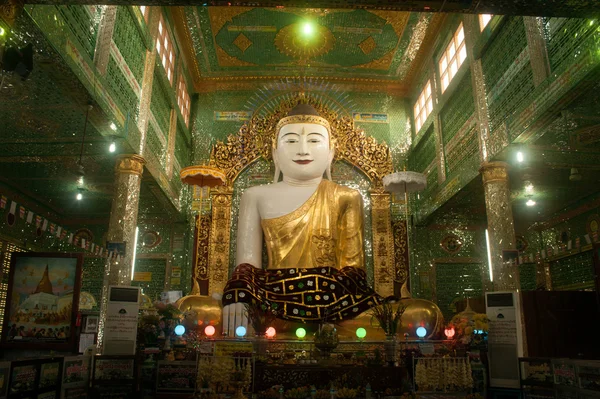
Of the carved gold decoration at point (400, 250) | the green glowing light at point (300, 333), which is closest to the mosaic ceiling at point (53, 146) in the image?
the green glowing light at point (300, 333)

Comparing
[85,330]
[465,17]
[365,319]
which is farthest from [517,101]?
[85,330]

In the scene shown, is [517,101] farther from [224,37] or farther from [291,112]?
[224,37]

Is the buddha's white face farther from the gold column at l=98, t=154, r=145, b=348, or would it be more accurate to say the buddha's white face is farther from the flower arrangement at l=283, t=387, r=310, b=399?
the flower arrangement at l=283, t=387, r=310, b=399

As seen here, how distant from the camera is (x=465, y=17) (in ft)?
27.6

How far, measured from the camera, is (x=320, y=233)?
8945 mm

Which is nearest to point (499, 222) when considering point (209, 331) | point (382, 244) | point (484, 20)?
point (484, 20)

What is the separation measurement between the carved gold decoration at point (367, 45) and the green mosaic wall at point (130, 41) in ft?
14.7

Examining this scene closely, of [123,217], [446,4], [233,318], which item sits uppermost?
[446,4]

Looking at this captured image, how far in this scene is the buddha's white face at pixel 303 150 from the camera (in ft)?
30.8

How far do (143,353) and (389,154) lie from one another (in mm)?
7042

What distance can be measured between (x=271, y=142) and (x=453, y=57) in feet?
12.6

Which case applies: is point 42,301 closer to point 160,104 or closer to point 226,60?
point 160,104

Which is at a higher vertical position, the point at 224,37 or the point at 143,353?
the point at 224,37

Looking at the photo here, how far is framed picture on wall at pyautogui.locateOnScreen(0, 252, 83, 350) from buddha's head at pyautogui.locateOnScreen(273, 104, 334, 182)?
13.9 ft
